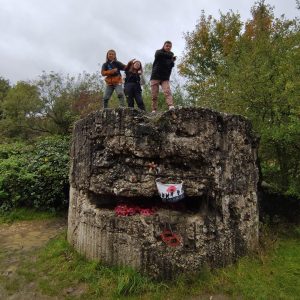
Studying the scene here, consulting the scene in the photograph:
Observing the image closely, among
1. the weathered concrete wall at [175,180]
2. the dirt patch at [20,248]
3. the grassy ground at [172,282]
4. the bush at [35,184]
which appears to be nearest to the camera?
the grassy ground at [172,282]

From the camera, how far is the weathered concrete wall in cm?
550

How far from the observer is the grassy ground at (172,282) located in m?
5.08

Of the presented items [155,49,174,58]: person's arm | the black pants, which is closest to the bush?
the black pants

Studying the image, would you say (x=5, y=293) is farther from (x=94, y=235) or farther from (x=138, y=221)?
(x=138, y=221)

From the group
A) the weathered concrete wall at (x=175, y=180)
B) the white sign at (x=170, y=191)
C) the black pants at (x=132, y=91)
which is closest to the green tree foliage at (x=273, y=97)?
the weathered concrete wall at (x=175, y=180)

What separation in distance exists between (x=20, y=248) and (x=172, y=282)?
3758 mm

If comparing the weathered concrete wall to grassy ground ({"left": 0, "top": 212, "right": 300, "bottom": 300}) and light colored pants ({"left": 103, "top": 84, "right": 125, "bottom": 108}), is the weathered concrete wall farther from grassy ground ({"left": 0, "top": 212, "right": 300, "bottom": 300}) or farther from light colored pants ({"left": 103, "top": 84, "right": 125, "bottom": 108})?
light colored pants ({"left": 103, "top": 84, "right": 125, "bottom": 108})

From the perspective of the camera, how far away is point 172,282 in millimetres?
5355

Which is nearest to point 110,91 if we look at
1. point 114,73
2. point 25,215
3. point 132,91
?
point 114,73

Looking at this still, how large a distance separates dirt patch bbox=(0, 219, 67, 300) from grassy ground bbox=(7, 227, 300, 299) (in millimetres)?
180

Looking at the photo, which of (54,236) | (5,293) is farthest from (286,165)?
(5,293)

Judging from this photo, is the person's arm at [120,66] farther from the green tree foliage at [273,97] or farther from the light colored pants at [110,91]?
the green tree foliage at [273,97]

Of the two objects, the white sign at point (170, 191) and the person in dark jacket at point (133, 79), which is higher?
the person in dark jacket at point (133, 79)

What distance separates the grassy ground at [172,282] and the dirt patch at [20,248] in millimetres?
180
